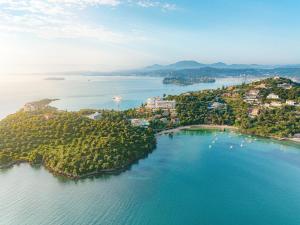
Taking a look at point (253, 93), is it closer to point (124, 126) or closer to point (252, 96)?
point (252, 96)

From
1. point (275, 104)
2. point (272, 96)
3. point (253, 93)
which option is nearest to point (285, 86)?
point (272, 96)

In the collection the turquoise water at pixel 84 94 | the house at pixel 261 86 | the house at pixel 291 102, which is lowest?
the turquoise water at pixel 84 94

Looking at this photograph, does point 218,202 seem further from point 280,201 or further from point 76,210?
point 76,210

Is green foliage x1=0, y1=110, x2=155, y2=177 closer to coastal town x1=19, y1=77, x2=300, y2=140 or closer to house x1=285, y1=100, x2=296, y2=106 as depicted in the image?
coastal town x1=19, y1=77, x2=300, y2=140

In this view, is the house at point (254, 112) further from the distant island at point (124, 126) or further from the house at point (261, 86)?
the house at point (261, 86)

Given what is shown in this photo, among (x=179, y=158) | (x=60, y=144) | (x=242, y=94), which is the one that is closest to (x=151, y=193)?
(x=179, y=158)

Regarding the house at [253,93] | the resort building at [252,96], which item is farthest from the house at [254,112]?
the house at [253,93]
